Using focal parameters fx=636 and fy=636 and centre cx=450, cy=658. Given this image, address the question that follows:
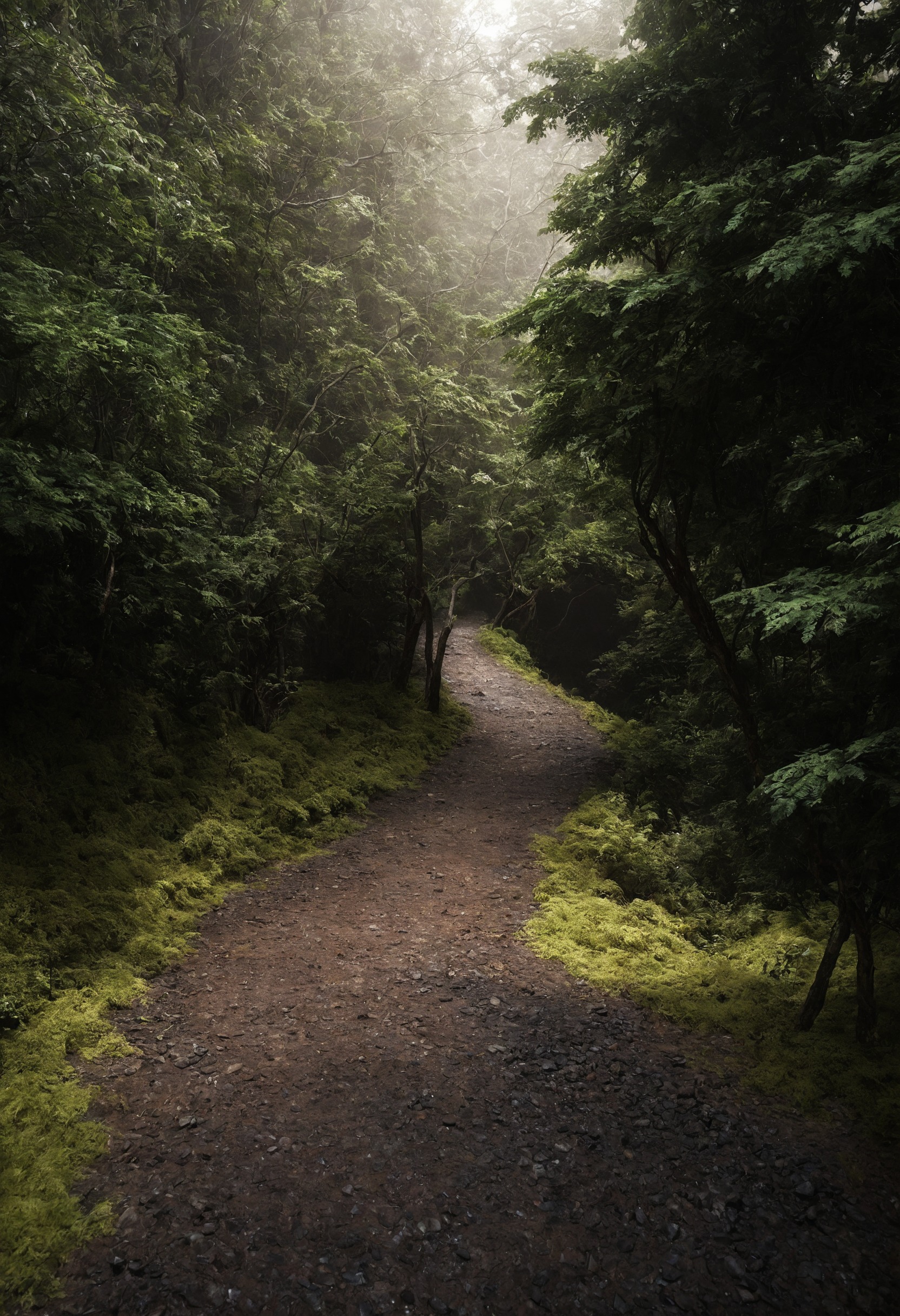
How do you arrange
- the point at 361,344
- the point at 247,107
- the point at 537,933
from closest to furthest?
1. the point at 537,933
2. the point at 247,107
3. the point at 361,344

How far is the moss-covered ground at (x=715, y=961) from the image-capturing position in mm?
4566

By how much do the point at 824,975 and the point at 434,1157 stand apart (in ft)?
10.5

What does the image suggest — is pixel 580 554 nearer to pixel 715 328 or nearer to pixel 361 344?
pixel 361 344

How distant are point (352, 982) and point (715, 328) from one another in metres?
6.22

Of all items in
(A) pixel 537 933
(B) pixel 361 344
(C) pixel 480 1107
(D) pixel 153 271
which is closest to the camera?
(C) pixel 480 1107

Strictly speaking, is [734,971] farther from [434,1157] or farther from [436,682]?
[436,682]

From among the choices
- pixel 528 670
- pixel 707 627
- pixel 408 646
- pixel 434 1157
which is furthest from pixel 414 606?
pixel 434 1157

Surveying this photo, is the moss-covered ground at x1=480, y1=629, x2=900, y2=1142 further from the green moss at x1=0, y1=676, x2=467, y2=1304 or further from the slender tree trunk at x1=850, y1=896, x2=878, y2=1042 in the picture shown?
the green moss at x1=0, y1=676, x2=467, y2=1304

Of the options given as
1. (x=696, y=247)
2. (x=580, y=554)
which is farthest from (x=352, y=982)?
(x=580, y=554)

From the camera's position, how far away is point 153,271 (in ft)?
29.1

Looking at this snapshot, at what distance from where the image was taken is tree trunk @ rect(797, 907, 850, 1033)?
188 inches

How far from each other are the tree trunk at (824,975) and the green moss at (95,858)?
493 centimetres

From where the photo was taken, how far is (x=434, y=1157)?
392 centimetres

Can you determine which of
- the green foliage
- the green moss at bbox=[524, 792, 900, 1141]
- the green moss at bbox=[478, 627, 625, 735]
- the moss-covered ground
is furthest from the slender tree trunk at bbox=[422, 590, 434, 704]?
the green foliage
